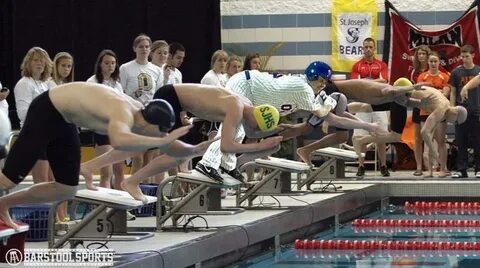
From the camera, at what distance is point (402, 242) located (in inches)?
389

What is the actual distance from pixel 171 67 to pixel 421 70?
4.40 meters

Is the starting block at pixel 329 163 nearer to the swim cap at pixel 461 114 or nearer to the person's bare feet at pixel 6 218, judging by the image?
the swim cap at pixel 461 114

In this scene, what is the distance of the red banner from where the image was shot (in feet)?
55.1

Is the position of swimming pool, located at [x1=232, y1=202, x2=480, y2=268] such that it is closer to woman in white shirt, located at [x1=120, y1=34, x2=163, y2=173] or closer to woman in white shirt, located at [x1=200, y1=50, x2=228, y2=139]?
woman in white shirt, located at [x1=120, y1=34, x2=163, y2=173]

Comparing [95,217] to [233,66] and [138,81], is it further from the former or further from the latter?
[233,66]

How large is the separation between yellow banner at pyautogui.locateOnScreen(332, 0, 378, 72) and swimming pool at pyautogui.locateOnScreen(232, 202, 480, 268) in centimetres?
435

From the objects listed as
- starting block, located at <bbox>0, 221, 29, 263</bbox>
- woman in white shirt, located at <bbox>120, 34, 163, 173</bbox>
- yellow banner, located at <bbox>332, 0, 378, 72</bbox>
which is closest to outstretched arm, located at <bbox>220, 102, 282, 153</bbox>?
starting block, located at <bbox>0, 221, 29, 263</bbox>

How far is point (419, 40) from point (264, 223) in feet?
27.4

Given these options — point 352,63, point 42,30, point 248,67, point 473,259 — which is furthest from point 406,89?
point 42,30

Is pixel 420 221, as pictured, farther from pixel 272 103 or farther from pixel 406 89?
pixel 272 103

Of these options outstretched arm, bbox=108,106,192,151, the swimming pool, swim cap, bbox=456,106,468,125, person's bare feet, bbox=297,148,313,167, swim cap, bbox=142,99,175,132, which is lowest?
the swimming pool

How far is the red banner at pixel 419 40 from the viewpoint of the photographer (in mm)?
16797

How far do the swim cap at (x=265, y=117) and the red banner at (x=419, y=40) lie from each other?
846 centimetres

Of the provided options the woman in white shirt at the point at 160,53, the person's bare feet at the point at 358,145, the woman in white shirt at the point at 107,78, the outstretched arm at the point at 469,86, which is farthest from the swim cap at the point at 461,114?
the woman in white shirt at the point at 107,78
